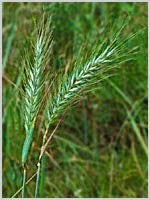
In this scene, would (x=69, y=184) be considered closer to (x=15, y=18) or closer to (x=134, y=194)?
(x=134, y=194)

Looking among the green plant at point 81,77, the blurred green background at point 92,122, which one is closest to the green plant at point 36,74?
the green plant at point 81,77

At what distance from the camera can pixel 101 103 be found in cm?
194

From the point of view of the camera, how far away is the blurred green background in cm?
167

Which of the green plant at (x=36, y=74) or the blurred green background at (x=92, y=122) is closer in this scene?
the green plant at (x=36, y=74)

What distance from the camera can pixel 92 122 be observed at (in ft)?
6.36

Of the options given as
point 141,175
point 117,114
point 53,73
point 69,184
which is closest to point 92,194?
point 69,184

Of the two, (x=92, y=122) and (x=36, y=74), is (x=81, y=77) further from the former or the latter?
(x=92, y=122)

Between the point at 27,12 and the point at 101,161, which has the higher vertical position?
the point at 27,12

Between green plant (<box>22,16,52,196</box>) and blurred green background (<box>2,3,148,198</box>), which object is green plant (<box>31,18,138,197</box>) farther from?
blurred green background (<box>2,3,148,198</box>)

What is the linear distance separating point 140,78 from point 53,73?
1.08 m

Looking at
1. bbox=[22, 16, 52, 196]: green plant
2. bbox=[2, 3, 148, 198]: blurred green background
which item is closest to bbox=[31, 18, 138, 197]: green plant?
bbox=[22, 16, 52, 196]: green plant

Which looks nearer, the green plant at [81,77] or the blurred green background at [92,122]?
the green plant at [81,77]

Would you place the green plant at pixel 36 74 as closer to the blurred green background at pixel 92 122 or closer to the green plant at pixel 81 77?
the green plant at pixel 81 77

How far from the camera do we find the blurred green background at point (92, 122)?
1671 millimetres
